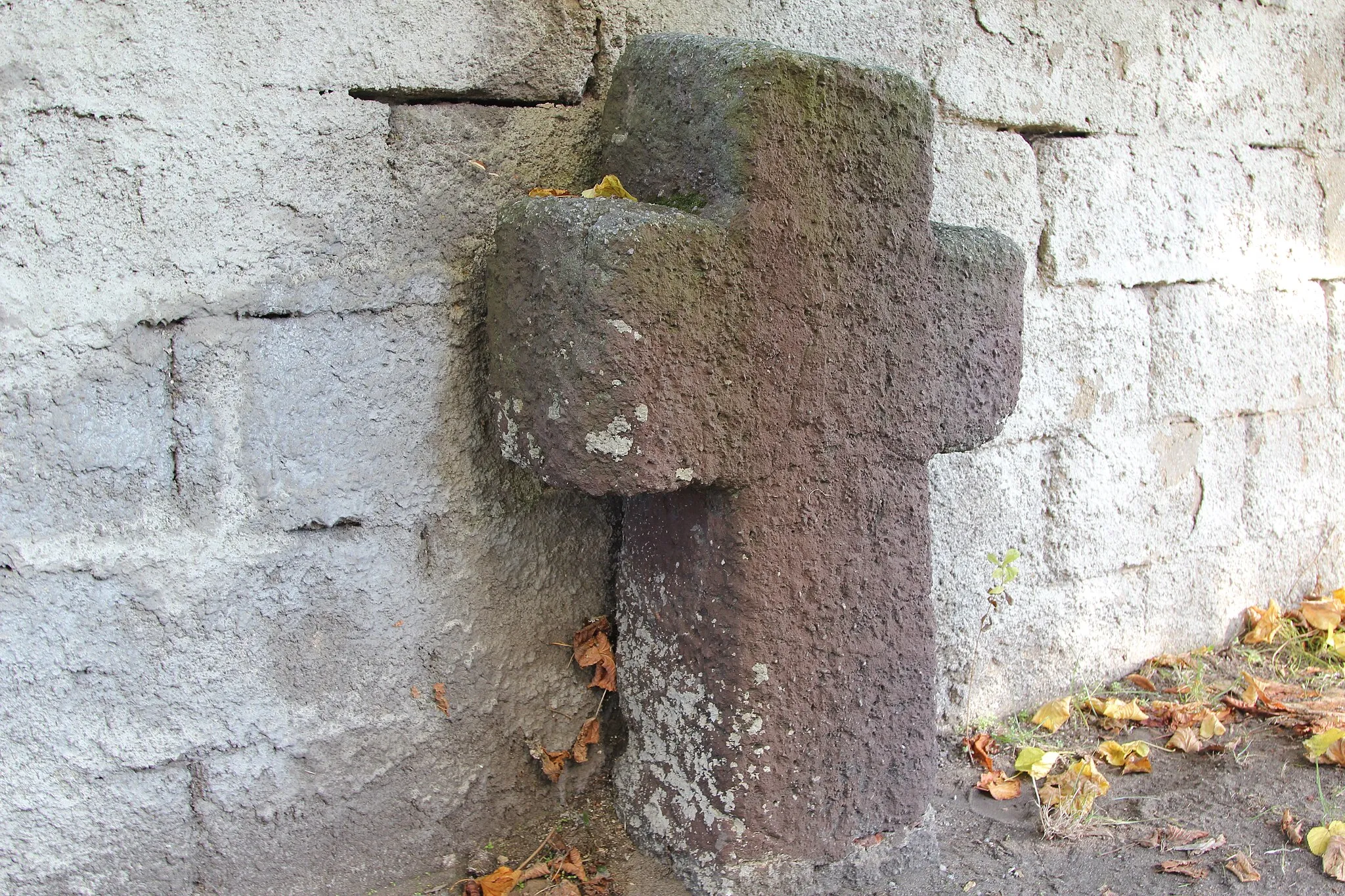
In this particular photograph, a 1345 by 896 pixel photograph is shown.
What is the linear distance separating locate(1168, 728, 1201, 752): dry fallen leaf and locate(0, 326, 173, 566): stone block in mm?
2215

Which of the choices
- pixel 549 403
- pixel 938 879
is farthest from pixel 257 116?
pixel 938 879

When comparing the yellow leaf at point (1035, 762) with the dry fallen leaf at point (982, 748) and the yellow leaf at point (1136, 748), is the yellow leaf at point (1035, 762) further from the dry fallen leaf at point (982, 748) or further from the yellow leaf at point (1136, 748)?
the yellow leaf at point (1136, 748)

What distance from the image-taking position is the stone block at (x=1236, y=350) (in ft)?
8.48

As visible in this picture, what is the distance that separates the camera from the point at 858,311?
63.7 inches

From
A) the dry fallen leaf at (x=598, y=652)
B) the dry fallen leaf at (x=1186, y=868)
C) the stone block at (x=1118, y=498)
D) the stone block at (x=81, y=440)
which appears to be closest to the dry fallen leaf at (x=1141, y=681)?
the stone block at (x=1118, y=498)

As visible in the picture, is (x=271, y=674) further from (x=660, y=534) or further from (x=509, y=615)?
(x=660, y=534)

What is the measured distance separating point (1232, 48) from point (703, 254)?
2.01 metres

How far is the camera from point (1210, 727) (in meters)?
2.40

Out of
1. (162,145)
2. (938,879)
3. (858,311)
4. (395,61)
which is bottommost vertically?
(938,879)

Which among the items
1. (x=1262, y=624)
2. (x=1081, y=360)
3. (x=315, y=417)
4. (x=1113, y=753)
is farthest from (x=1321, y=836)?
(x=315, y=417)

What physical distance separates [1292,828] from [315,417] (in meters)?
2.04

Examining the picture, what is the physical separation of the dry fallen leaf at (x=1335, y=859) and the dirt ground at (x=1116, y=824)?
2 centimetres

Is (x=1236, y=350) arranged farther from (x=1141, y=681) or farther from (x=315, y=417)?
(x=315, y=417)

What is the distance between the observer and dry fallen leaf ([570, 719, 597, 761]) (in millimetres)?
1848
